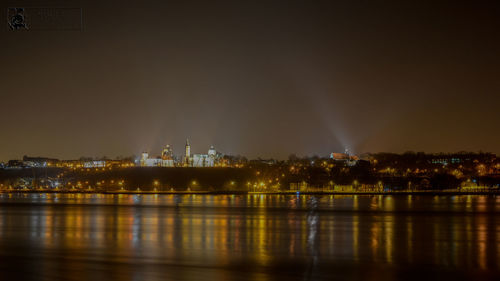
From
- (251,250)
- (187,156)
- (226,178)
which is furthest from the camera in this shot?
(187,156)

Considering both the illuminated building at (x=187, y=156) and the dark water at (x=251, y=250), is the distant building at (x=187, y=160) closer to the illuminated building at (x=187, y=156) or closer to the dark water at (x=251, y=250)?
the illuminated building at (x=187, y=156)

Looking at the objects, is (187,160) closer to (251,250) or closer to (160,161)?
(160,161)

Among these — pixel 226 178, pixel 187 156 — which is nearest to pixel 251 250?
pixel 226 178

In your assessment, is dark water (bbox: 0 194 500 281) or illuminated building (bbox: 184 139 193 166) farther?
illuminated building (bbox: 184 139 193 166)

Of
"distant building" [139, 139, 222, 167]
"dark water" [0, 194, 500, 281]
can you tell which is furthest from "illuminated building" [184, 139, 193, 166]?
"dark water" [0, 194, 500, 281]

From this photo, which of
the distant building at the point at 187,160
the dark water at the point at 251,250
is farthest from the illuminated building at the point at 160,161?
the dark water at the point at 251,250

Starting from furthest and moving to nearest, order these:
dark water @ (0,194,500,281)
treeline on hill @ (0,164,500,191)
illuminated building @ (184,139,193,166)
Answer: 1. illuminated building @ (184,139,193,166)
2. treeline on hill @ (0,164,500,191)
3. dark water @ (0,194,500,281)

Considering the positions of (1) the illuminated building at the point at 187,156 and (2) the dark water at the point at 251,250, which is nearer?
(2) the dark water at the point at 251,250

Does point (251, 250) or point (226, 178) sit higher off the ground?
point (226, 178)

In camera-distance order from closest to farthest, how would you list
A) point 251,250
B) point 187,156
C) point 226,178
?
point 251,250
point 226,178
point 187,156

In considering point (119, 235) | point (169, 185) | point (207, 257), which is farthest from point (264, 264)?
point (169, 185)

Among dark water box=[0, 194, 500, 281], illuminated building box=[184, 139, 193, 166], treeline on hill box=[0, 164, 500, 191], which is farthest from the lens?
illuminated building box=[184, 139, 193, 166]

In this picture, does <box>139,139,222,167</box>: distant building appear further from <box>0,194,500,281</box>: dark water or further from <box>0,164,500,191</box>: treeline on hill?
<box>0,194,500,281</box>: dark water

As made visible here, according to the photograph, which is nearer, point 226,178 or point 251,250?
point 251,250
